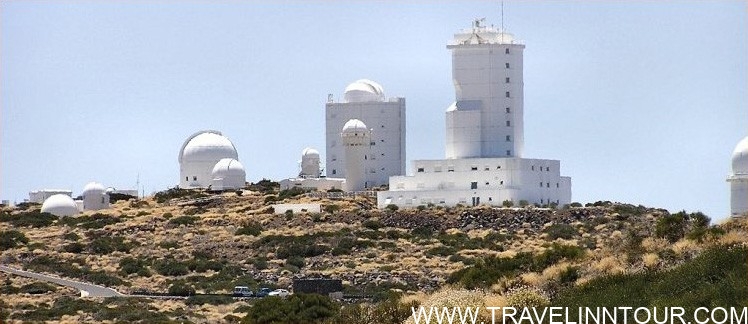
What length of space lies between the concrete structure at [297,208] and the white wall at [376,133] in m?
7.26

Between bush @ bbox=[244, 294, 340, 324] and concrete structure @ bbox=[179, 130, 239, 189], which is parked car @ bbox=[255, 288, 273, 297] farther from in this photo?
concrete structure @ bbox=[179, 130, 239, 189]

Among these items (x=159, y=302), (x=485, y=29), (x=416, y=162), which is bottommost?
(x=159, y=302)

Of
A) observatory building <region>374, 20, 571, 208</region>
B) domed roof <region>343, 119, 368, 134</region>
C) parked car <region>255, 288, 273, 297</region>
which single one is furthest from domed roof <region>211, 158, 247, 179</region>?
parked car <region>255, 288, 273, 297</region>

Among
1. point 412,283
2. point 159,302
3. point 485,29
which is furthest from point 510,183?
point 159,302

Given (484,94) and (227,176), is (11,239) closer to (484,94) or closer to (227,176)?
(227,176)

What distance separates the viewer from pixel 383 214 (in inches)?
2847

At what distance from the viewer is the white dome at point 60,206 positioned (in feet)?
268

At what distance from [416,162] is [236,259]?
12.8 metres

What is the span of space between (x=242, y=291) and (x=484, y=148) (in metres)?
25.2

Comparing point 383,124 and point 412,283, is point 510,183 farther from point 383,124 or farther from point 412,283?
point 412,283

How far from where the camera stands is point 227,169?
83.8m

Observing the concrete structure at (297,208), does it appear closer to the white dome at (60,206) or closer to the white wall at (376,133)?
the white wall at (376,133)

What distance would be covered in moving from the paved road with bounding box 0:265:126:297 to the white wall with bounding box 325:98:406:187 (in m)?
21.5

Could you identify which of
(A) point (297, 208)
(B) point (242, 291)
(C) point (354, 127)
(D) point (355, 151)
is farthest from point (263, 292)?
(C) point (354, 127)
